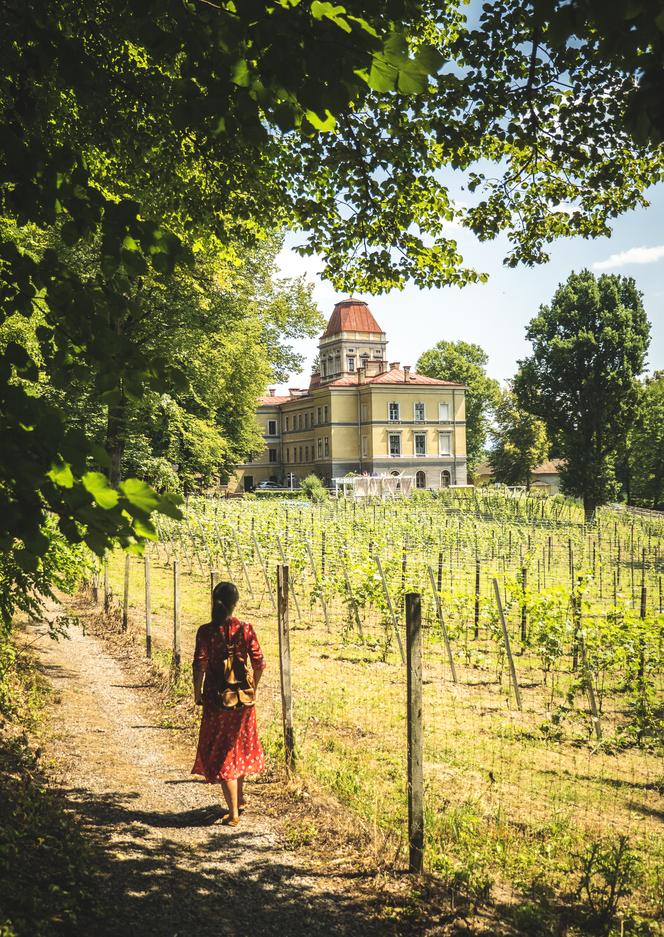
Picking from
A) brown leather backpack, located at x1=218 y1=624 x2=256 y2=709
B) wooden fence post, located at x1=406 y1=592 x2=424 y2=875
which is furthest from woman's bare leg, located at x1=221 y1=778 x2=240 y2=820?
wooden fence post, located at x1=406 y1=592 x2=424 y2=875

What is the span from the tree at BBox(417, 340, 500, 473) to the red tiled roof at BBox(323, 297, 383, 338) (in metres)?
10.2

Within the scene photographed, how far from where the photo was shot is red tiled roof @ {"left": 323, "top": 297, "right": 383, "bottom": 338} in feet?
272

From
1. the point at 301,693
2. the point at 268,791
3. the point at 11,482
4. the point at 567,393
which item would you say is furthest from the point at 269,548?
the point at 567,393

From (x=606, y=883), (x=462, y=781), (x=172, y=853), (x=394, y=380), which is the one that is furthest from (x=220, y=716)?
(x=394, y=380)

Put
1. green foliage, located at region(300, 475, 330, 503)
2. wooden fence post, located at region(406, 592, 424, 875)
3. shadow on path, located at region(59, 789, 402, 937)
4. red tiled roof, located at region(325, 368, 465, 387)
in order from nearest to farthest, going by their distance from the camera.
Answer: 1. shadow on path, located at region(59, 789, 402, 937)
2. wooden fence post, located at region(406, 592, 424, 875)
3. green foliage, located at region(300, 475, 330, 503)
4. red tiled roof, located at region(325, 368, 465, 387)

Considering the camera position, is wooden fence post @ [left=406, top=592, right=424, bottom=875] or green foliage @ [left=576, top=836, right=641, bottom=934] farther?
wooden fence post @ [left=406, top=592, right=424, bottom=875]

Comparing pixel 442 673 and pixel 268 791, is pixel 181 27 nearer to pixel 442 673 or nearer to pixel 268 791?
pixel 268 791

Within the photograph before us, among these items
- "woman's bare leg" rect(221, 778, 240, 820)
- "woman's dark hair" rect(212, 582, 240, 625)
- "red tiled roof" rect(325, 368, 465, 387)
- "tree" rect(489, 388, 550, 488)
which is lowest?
"woman's bare leg" rect(221, 778, 240, 820)

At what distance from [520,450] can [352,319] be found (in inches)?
1161

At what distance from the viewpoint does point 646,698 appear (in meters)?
7.58

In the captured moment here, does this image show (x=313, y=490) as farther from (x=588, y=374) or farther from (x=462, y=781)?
(x=462, y=781)

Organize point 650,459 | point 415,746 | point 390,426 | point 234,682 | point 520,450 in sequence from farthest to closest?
point 390,426 → point 520,450 → point 650,459 → point 234,682 → point 415,746

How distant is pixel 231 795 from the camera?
5023 millimetres

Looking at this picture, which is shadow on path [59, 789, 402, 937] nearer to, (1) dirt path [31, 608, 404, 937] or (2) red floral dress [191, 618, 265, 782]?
(1) dirt path [31, 608, 404, 937]
